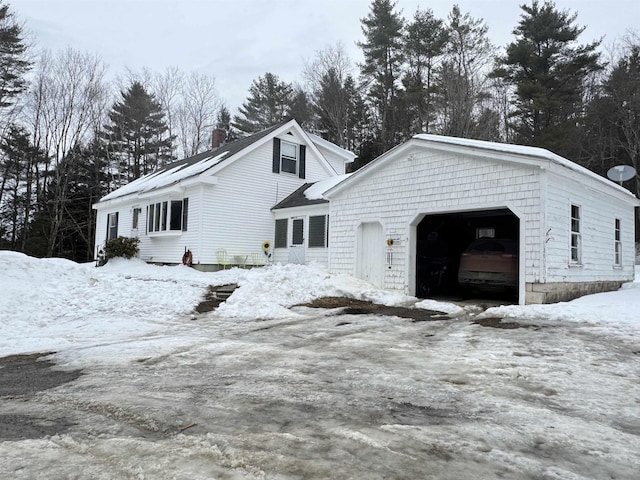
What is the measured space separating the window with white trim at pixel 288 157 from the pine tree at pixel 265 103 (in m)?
17.0

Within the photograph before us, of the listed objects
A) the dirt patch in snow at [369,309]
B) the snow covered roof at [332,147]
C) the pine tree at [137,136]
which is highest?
the pine tree at [137,136]

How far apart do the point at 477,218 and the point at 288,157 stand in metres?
9.60

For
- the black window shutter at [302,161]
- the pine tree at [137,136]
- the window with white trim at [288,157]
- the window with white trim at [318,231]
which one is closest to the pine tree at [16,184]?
the pine tree at [137,136]

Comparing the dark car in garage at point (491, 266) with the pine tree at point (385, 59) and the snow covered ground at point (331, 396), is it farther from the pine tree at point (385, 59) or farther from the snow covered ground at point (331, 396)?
the pine tree at point (385, 59)

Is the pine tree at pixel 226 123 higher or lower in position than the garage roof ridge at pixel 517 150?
higher

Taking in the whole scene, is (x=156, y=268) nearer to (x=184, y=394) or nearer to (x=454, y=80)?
(x=184, y=394)

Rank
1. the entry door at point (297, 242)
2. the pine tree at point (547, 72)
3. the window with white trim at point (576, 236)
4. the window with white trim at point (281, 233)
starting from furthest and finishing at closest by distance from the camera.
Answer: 1. the pine tree at point (547, 72)
2. the window with white trim at point (281, 233)
3. the entry door at point (297, 242)
4. the window with white trim at point (576, 236)

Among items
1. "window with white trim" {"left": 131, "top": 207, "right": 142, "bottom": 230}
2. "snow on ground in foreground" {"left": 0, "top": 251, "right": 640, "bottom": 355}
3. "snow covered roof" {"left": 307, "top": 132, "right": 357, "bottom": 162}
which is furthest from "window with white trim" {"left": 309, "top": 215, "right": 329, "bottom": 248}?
"window with white trim" {"left": 131, "top": 207, "right": 142, "bottom": 230}

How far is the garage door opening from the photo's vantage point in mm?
12117

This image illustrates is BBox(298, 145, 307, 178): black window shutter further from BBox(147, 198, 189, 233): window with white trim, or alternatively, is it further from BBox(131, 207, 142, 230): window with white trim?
BBox(131, 207, 142, 230): window with white trim

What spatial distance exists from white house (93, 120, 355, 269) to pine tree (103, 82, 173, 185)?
1475cm

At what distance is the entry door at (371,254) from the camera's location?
524 inches

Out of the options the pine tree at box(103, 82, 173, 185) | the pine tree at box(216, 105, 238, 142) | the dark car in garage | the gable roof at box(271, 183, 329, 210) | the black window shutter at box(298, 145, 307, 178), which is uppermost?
the pine tree at box(216, 105, 238, 142)

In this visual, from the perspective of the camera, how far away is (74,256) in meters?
33.2
